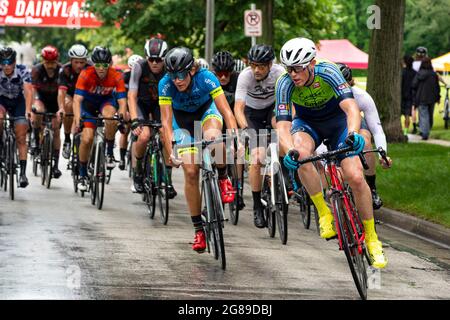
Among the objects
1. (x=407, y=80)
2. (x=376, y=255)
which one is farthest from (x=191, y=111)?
(x=407, y=80)

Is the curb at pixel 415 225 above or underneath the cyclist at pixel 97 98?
underneath

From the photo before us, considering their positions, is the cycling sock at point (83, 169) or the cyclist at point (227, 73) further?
the cycling sock at point (83, 169)

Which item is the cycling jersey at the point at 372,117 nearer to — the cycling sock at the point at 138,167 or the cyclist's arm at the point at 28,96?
the cycling sock at the point at 138,167

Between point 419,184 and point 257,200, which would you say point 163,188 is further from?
point 419,184

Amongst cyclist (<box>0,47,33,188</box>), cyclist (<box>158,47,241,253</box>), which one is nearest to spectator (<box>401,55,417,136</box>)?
cyclist (<box>0,47,33,188</box>)

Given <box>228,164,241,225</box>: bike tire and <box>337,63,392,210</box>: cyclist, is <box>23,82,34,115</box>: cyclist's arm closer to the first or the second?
<box>228,164,241,225</box>: bike tire

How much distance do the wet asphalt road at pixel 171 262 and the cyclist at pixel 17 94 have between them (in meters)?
1.47

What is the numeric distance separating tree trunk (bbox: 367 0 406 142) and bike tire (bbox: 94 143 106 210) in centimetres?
946

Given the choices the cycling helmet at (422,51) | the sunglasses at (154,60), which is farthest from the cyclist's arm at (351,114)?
the cycling helmet at (422,51)

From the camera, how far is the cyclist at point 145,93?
566 inches

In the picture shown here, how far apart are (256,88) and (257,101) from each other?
0.17 m

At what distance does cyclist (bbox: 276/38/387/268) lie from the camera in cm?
949

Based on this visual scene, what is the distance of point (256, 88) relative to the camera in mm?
13664
